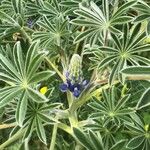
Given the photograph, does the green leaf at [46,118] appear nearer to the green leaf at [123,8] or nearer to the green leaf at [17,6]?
the green leaf at [123,8]

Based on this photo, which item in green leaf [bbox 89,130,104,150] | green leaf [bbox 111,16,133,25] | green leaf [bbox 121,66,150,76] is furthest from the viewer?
green leaf [bbox 111,16,133,25]

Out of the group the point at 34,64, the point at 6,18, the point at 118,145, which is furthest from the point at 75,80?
the point at 6,18

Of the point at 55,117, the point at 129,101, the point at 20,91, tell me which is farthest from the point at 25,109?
the point at 129,101

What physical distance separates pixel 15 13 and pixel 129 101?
1.96ft

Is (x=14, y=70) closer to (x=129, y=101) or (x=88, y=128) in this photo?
(x=88, y=128)

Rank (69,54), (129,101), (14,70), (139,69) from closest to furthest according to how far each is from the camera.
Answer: (139,69), (14,70), (129,101), (69,54)

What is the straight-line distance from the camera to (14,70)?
54.4 inches

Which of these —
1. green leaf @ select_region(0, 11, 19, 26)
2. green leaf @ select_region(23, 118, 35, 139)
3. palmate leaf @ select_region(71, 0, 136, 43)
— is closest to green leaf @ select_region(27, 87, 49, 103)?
green leaf @ select_region(23, 118, 35, 139)

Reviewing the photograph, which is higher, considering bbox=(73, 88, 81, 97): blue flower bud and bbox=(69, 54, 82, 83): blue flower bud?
bbox=(69, 54, 82, 83): blue flower bud

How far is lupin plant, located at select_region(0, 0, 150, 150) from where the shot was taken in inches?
53.8

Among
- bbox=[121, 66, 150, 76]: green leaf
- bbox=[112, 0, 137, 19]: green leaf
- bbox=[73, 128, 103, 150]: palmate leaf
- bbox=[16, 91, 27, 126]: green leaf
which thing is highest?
bbox=[112, 0, 137, 19]: green leaf

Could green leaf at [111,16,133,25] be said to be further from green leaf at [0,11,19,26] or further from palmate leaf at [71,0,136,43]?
green leaf at [0,11,19,26]

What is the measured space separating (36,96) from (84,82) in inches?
8.2

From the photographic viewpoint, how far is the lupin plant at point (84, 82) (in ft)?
4.48
